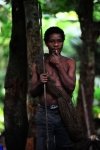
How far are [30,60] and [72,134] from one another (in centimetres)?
158

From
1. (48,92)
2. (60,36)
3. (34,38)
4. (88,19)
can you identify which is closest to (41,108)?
(48,92)

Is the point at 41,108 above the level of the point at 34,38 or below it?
below

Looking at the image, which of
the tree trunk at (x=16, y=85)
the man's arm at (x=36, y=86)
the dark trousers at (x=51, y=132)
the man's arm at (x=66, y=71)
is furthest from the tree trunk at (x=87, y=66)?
the man's arm at (x=36, y=86)

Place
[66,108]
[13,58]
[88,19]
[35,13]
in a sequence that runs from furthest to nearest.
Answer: [88,19] < [13,58] < [35,13] < [66,108]

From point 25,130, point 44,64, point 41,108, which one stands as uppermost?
point 44,64

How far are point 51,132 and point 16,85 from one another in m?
1.73

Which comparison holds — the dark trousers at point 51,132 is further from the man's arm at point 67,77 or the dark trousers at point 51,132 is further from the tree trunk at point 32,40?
the tree trunk at point 32,40

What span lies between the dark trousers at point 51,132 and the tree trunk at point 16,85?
4.45 feet

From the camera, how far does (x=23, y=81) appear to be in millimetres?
8891

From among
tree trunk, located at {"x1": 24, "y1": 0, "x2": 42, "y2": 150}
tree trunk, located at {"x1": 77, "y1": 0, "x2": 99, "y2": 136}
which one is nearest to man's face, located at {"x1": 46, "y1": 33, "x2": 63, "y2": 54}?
tree trunk, located at {"x1": 24, "y1": 0, "x2": 42, "y2": 150}

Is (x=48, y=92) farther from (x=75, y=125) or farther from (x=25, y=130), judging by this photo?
(x=25, y=130)

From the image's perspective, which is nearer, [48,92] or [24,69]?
[48,92]

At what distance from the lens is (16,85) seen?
8.88 metres

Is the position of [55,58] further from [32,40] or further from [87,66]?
[87,66]
